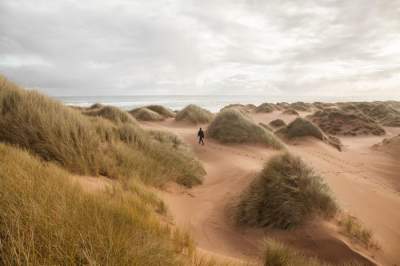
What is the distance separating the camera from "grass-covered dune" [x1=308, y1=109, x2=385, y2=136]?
25.2 m

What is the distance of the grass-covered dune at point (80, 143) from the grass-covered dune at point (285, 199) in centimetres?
228

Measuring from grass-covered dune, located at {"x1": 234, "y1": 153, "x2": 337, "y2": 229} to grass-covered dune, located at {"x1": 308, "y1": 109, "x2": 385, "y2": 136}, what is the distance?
22663 millimetres

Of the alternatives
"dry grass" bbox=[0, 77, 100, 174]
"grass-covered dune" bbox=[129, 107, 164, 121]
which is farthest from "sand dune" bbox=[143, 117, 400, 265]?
"grass-covered dune" bbox=[129, 107, 164, 121]

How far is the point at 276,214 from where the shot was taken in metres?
5.26

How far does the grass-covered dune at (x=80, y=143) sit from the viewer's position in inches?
211

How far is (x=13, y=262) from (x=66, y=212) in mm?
549

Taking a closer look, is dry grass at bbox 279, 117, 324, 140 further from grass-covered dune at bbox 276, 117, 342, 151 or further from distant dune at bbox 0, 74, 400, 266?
distant dune at bbox 0, 74, 400, 266

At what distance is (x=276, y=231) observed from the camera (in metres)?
5.03

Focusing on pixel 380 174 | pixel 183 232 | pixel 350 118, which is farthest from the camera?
pixel 350 118

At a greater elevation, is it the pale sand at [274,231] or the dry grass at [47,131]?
the dry grass at [47,131]

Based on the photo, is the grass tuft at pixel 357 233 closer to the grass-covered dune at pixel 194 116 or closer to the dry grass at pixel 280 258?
the dry grass at pixel 280 258

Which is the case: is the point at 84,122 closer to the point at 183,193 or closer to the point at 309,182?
the point at 183,193

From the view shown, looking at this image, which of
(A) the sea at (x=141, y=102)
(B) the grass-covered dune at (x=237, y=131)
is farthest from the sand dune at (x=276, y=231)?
(A) the sea at (x=141, y=102)

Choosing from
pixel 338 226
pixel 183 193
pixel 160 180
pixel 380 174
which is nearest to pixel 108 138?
pixel 160 180
